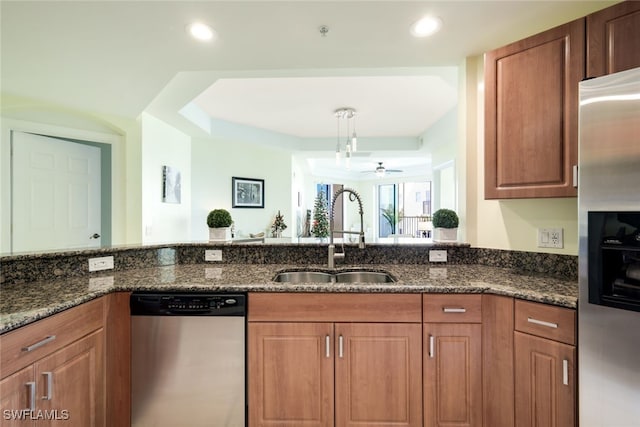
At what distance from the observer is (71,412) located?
1.22m

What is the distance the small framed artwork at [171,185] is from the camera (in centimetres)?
348

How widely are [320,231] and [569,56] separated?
4.98 meters

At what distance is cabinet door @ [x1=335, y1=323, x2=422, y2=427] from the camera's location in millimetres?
1411

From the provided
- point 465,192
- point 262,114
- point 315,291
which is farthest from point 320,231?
point 315,291

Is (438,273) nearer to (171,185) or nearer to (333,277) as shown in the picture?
(333,277)

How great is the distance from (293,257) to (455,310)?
107 cm

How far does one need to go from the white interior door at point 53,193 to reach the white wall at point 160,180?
1.73ft

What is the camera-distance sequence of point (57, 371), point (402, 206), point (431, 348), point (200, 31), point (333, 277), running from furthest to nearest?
point (402, 206)
point (333, 277)
point (200, 31)
point (431, 348)
point (57, 371)

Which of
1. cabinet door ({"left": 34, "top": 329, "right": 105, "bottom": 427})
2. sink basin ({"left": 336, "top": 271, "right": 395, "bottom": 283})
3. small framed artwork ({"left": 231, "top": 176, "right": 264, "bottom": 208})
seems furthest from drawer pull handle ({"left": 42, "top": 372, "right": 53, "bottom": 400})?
small framed artwork ({"left": 231, "top": 176, "right": 264, "bottom": 208})

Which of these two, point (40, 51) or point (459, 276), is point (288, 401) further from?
point (40, 51)

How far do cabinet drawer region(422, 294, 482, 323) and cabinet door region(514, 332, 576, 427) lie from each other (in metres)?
0.19

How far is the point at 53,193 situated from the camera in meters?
2.88

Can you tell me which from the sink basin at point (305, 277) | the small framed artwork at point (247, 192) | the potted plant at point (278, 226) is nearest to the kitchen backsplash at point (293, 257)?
the sink basin at point (305, 277)

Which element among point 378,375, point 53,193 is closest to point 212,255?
point 378,375
